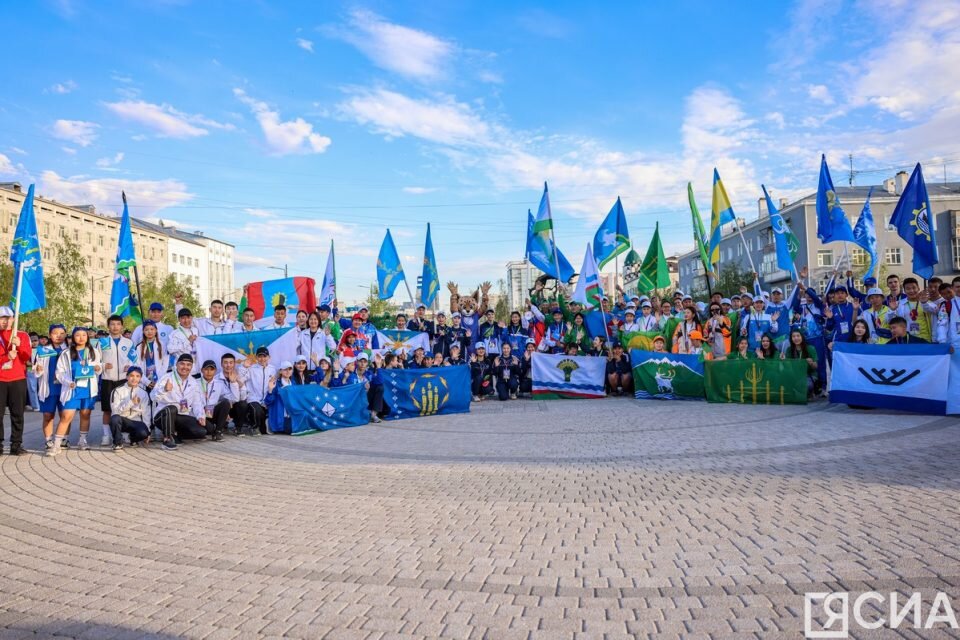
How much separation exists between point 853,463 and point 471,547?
5191 millimetres

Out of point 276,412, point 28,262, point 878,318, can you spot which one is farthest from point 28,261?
point 878,318

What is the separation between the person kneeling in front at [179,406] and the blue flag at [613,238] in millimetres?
11669

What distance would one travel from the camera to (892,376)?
1186cm

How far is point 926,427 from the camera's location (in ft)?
33.1

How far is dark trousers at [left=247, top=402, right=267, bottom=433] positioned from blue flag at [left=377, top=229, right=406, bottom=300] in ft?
26.0

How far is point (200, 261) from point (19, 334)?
361ft

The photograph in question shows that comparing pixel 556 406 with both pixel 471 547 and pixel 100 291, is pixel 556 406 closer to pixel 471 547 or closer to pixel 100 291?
pixel 471 547

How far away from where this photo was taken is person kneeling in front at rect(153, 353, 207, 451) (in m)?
9.99

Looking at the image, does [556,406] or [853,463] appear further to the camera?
[556,406]

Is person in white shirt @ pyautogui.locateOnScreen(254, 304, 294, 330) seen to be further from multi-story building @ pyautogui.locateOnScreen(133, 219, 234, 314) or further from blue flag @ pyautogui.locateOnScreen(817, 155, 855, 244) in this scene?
multi-story building @ pyautogui.locateOnScreen(133, 219, 234, 314)

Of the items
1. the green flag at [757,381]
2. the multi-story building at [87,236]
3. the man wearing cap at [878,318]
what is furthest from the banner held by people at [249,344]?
the multi-story building at [87,236]

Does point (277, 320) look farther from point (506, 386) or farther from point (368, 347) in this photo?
point (506, 386)

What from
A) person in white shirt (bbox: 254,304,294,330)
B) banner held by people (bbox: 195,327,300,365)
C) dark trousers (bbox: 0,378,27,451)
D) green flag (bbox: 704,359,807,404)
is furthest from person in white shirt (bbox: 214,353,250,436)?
green flag (bbox: 704,359,807,404)

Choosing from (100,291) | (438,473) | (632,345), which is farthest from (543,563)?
(100,291)
